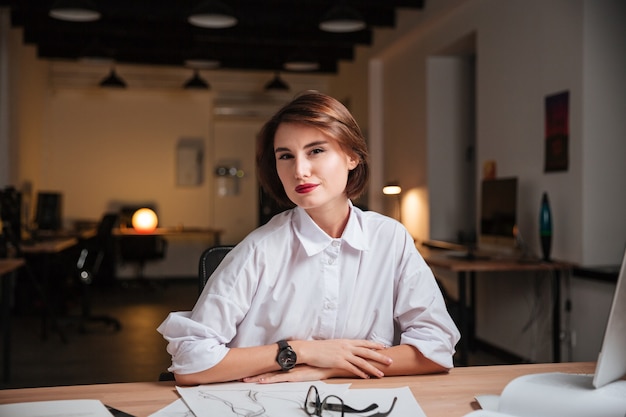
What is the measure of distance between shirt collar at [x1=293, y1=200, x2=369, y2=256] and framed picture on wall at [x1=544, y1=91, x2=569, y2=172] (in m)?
3.08

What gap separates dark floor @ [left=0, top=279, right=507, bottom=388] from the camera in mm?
4891

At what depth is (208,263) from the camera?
75.7 inches

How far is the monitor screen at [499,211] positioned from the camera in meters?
4.73

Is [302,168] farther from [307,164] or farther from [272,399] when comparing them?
[272,399]

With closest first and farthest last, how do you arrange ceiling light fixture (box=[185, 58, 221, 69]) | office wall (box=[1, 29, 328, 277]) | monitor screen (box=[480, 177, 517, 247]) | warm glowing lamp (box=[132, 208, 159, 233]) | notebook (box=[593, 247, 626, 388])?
notebook (box=[593, 247, 626, 388]) < monitor screen (box=[480, 177, 517, 247]) < ceiling light fixture (box=[185, 58, 221, 69]) < warm glowing lamp (box=[132, 208, 159, 233]) < office wall (box=[1, 29, 328, 277])

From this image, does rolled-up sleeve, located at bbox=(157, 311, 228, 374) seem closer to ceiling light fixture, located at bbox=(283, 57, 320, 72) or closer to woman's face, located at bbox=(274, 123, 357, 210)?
woman's face, located at bbox=(274, 123, 357, 210)

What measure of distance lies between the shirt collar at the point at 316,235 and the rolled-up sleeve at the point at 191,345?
0.30 metres

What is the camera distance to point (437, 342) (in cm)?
159

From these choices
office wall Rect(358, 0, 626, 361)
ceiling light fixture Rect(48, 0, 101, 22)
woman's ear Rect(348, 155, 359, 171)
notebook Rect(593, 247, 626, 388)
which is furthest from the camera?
ceiling light fixture Rect(48, 0, 101, 22)

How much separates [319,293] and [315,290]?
0.04 ft

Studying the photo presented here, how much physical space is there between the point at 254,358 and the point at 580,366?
0.78 meters

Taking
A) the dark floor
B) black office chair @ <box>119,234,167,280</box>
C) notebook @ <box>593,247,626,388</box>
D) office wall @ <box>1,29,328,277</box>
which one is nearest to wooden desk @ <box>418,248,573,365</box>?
the dark floor

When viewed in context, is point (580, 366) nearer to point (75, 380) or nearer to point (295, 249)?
point (295, 249)

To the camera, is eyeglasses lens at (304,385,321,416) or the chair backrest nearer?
eyeglasses lens at (304,385,321,416)
